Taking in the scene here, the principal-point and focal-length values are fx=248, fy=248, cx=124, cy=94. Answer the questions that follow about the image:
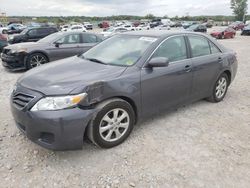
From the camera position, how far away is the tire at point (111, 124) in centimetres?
306

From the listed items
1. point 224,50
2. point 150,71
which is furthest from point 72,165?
point 224,50

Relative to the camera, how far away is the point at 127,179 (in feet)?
9.07

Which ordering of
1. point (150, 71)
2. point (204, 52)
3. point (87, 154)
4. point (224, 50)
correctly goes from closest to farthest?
point (87, 154) → point (150, 71) → point (204, 52) → point (224, 50)

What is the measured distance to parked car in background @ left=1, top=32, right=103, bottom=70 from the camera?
26.2 ft

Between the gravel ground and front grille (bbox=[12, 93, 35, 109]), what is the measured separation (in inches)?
26.6

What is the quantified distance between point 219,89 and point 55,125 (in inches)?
142

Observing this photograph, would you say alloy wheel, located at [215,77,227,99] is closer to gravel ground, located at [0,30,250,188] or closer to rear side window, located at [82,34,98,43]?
gravel ground, located at [0,30,250,188]

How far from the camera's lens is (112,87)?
3.14 meters

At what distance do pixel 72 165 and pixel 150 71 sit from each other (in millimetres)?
1653

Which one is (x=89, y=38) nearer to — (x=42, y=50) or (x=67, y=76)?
(x=42, y=50)

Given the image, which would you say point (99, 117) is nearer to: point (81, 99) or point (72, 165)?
point (81, 99)

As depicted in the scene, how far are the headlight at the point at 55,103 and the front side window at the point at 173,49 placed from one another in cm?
147

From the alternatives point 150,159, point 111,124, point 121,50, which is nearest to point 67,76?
point 111,124

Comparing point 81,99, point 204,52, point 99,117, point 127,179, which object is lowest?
point 127,179
